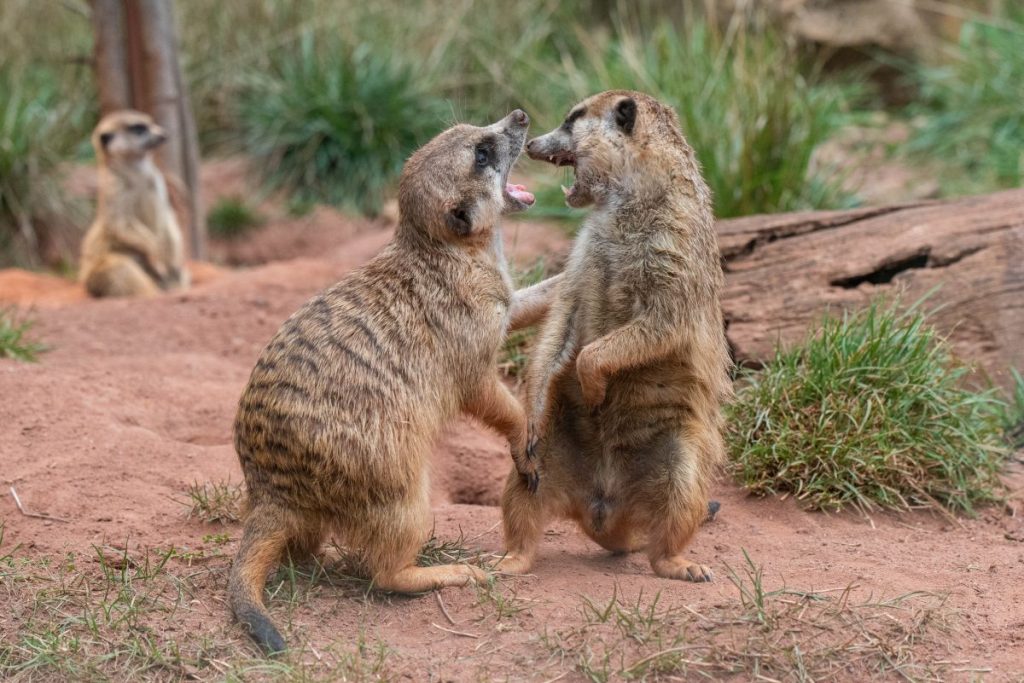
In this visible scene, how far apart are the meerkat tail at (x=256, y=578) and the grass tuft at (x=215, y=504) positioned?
2.24 ft

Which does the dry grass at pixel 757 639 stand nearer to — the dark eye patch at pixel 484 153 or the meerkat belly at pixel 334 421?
the meerkat belly at pixel 334 421

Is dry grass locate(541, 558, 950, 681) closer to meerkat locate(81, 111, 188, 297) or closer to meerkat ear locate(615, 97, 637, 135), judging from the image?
meerkat ear locate(615, 97, 637, 135)

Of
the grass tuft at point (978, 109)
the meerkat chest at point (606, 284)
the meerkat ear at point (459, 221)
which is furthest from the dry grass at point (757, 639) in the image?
the grass tuft at point (978, 109)

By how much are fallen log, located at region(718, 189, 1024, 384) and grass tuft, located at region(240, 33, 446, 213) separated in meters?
5.39

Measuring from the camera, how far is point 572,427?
3893 millimetres

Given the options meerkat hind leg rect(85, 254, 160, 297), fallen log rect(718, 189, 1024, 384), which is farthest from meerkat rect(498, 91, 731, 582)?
meerkat hind leg rect(85, 254, 160, 297)

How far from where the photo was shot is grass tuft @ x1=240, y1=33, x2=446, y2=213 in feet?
34.7

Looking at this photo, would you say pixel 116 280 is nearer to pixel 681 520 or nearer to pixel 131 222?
pixel 131 222

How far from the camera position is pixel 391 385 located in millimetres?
3441

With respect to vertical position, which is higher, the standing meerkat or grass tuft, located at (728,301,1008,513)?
the standing meerkat

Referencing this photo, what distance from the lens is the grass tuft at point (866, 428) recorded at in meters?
4.41

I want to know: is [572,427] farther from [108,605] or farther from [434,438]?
[108,605]

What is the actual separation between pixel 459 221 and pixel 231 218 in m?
7.69

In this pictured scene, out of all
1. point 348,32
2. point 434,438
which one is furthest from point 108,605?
point 348,32
